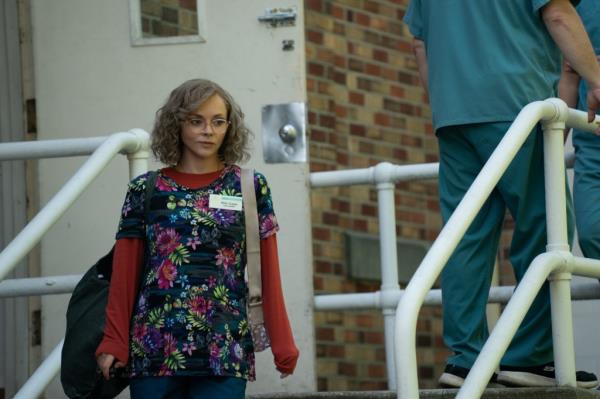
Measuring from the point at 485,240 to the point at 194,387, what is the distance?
1.19 m

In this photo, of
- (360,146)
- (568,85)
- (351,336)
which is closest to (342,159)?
(360,146)

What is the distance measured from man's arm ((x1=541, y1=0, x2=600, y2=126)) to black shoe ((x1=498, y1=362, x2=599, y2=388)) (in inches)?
32.5

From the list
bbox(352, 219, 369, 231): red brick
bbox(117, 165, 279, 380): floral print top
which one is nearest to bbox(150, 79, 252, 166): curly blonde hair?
bbox(117, 165, 279, 380): floral print top

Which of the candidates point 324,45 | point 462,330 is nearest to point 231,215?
point 462,330

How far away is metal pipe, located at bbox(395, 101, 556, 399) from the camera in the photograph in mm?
3922

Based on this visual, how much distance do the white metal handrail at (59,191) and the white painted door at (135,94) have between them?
129 centimetres

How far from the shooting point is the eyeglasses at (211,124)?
166 inches

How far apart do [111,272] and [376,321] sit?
13.2 feet

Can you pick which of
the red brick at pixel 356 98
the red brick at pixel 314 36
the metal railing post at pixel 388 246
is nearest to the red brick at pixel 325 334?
the red brick at pixel 356 98

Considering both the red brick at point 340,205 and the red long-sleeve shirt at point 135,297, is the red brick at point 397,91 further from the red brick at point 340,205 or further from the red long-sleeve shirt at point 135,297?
the red long-sleeve shirt at point 135,297

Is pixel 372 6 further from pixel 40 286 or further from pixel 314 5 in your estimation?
pixel 40 286

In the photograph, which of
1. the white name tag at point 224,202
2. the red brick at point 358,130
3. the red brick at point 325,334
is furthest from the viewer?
the red brick at point 358,130

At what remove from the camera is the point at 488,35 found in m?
4.83

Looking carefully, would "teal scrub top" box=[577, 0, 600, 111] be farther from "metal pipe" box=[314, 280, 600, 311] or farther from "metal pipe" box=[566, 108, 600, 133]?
"metal pipe" box=[314, 280, 600, 311]
